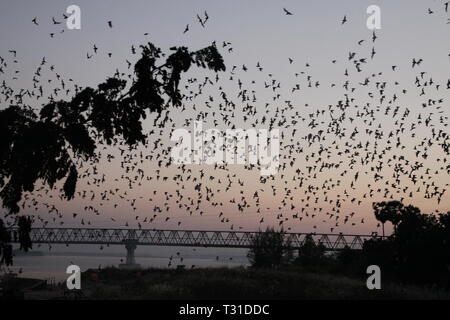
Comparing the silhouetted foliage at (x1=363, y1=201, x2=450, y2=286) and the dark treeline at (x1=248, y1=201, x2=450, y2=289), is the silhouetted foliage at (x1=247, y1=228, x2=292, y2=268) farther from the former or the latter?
the silhouetted foliage at (x1=363, y1=201, x2=450, y2=286)

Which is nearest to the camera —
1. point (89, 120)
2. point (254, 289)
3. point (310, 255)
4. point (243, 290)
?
point (89, 120)

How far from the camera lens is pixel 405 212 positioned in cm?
5944

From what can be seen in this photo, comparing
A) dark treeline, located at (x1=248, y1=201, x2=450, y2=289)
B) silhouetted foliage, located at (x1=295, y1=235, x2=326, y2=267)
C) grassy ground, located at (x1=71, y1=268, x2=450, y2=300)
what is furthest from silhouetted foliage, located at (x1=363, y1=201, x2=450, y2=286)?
silhouetted foliage, located at (x1=295, y1=235, x2=326, y2=267)

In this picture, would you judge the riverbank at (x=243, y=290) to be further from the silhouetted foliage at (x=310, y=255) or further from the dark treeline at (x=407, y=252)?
the silhouetted foliage at (x=310, y=255)

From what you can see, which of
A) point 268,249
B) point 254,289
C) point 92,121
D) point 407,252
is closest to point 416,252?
point 407,252

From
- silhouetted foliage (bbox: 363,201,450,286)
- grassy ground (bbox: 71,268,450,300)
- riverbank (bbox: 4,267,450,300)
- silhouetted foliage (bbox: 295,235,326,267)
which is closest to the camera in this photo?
riverbank (bbox: 4,267,450,300)

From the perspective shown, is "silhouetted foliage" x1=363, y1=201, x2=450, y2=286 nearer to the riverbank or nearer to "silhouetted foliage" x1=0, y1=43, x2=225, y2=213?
the riverbank

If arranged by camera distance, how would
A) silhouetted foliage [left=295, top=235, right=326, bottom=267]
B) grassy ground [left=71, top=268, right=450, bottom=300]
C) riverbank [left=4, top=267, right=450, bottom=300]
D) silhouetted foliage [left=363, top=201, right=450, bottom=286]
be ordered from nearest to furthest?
riverbank [left=4, top=267, right=450, bottom=300] < grassy ground [left=71, top=268, right=450, bottom=300] < silhouetted foliage [left=363, top=201, right=450, bottom=286] < silhouetted foliage [left=295, top=235, right=326, bottom=267]

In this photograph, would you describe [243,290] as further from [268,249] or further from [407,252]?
[268,249]

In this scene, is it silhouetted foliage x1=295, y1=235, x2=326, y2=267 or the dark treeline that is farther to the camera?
silhouetted foliage x1=295, y1=235, x2=326, y2=267

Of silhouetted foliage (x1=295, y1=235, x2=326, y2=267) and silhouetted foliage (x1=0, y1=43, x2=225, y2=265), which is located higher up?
silhouetted foliage (x1=0, y1=43, x2=225, y2=265)
